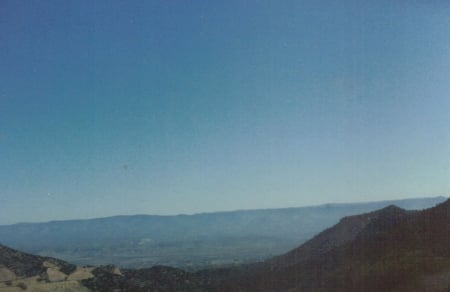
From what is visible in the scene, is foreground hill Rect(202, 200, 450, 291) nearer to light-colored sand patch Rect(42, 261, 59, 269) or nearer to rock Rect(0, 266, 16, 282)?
light-colored sand patch Rect(42, 261, 59, 269)

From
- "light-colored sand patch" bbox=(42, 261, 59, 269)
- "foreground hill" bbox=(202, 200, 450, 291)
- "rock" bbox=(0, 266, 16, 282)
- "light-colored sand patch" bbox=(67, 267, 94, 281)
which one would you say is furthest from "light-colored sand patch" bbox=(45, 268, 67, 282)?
"foreground hill" bbox=(202, 200, 450, 291)

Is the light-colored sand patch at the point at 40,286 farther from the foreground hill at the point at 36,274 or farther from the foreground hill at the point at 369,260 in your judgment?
the foreground hill at the point at 369,260

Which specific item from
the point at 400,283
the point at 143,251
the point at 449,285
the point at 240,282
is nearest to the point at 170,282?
the point at 240,282

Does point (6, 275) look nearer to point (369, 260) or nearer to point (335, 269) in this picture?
point (335, 269)

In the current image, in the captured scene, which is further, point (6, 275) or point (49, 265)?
point (49, 265)

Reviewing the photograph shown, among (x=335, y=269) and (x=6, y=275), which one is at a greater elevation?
(x=6, y=275)

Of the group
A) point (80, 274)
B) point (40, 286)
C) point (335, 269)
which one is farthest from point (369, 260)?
point (80, 274)

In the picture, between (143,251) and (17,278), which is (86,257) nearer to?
(143,251)

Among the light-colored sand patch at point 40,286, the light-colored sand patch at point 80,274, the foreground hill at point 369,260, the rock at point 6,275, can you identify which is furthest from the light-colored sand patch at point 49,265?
the foreground hill at point 369,260
